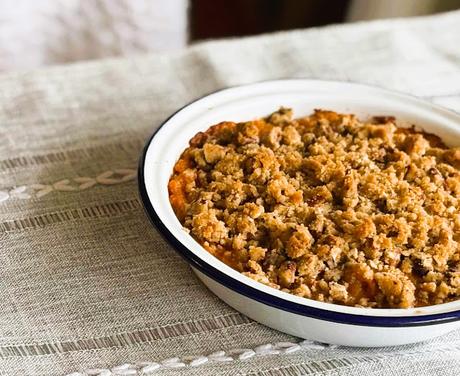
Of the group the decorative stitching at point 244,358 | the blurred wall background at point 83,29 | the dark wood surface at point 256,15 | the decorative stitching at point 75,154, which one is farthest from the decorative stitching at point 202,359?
the dark wood surface at point 256,15

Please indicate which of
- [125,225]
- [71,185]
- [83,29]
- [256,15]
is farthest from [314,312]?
[256,15]

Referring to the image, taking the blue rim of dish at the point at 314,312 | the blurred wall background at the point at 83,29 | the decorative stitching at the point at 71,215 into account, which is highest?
the blue rim of dish at the point at 314,312

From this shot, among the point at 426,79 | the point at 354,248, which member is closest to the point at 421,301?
the point at 354,248

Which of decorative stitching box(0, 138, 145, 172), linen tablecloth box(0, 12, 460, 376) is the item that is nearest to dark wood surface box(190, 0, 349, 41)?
linen tablecloth box(0, 12, 460, 376)

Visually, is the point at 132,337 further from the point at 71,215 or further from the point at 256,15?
the point at 256,15

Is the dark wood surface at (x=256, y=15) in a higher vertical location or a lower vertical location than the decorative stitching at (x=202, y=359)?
lower

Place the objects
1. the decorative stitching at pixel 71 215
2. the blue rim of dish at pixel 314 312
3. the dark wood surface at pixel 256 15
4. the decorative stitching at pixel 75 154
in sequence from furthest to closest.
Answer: the dark wood surface at pixel 256 15
the decorative stitching at pixel 75 154
the decorative stitching at pixel 71 215
the blue rim of dish at pixel 314 312

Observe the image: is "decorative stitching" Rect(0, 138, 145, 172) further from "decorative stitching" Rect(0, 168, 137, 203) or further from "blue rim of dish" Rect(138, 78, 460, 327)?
"blue rim of dish" Rect(138, 78, 460, 327)

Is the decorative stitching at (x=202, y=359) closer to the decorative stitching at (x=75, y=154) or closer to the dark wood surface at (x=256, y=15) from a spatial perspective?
the decorative stitching at (x=75, y=154)

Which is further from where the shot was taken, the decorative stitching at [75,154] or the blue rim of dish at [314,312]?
the decorative stitching at [75,154]
